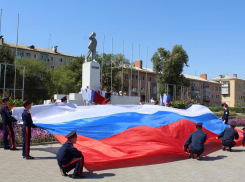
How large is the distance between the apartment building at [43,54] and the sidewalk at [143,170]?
58.6 metres

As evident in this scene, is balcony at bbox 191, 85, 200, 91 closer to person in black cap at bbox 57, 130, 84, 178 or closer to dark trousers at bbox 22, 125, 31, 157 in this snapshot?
dark trousers at bbox 22, 125, 31, 157

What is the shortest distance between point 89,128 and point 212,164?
4.06 m

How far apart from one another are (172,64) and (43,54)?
1398 inches

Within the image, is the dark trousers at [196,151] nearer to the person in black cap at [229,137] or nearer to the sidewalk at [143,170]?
the sidewalk at [143,170]

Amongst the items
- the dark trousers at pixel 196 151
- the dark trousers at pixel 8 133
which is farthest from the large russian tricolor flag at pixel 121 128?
the dark trousers at pixel 8 133

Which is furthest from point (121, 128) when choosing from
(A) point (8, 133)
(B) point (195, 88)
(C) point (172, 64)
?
(B) point (195, 88)

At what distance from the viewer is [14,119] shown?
964 centimetres

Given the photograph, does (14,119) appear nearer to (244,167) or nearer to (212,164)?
(212,164)

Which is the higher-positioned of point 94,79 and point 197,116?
point 94,79

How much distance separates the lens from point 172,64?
54.3 m

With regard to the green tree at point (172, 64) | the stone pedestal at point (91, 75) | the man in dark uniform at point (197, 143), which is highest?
the green tree at point (172, 64)

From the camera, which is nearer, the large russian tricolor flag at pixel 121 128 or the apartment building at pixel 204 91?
the large russian tricolor flag at pixel 121 128

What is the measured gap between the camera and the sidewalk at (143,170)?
6246mm

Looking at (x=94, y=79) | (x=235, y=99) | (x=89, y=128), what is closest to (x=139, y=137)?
(x=89, y=128)
